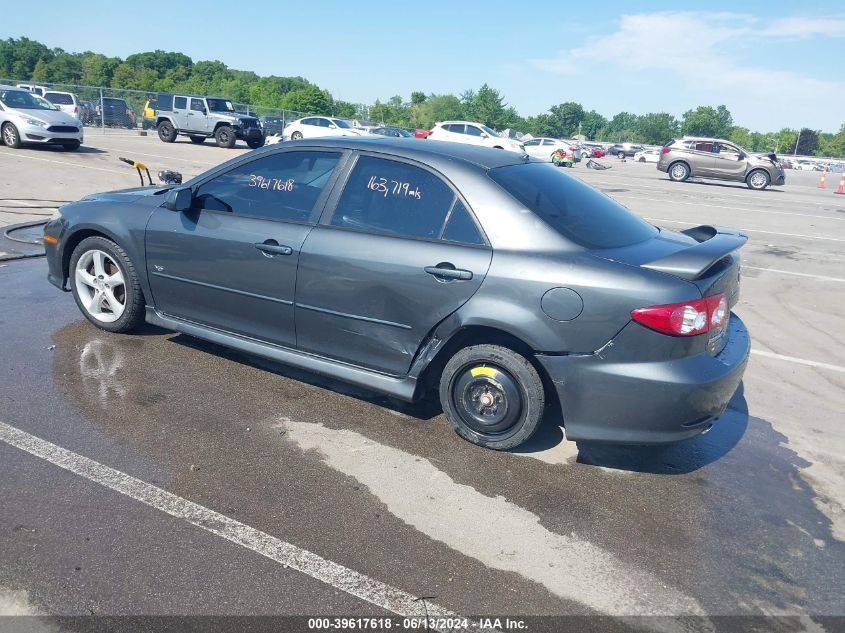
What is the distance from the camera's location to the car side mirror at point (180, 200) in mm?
4410

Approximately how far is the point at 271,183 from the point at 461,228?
1410 mm

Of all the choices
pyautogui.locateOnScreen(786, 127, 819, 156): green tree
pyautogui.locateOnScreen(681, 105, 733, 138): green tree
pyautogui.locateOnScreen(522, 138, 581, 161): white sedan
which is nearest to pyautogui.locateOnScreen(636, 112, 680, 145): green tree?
pyautogui.locateOnScreen(681, 105, 733, 138): green tree

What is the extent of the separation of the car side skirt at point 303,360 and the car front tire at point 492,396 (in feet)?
0.82

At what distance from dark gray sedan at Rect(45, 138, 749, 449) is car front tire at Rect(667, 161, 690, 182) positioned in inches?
947

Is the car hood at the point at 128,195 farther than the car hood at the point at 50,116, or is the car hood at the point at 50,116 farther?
the car hood at the point at 50,116

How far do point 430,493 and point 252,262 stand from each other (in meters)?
1.85

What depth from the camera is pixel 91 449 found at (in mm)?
3518

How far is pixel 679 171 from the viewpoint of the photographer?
26.6 m

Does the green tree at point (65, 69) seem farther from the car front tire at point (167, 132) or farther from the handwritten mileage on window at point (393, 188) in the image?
the handwritten mileage on window at point (393, 188)

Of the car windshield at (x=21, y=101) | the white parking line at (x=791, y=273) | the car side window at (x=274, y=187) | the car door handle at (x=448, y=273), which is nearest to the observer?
the car door handle at (x=448, y=273)

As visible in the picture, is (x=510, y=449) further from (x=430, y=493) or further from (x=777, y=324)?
(x=777, y=324)

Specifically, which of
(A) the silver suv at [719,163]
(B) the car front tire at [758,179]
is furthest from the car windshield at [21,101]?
(B) the car front tire at [758,179]

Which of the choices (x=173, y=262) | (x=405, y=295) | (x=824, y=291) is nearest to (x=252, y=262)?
(x=173, y=262)

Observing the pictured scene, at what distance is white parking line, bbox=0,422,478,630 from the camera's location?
8.49 ft
